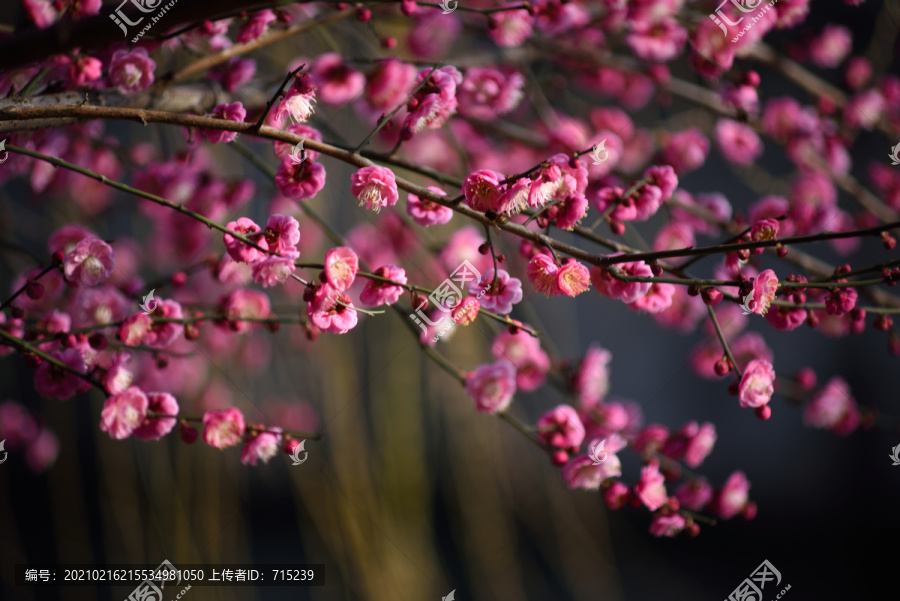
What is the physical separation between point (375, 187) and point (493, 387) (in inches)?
15.4

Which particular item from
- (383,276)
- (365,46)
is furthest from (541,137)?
(383,276)

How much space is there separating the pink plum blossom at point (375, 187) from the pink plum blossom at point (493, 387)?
0.35 m

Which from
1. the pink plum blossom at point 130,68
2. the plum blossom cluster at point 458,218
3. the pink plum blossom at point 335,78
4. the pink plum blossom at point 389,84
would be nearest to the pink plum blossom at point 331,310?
the plum blossom cluster at point 458,218

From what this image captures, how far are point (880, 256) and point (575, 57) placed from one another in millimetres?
2190

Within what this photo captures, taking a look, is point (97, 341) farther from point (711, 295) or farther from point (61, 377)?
point (711, 295)

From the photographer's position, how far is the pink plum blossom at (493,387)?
93cm

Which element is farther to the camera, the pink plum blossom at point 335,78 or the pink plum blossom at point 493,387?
the pink plum blossom at point 335,78

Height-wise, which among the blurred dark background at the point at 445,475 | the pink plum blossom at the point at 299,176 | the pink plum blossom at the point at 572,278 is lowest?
the blurred dark background at the point at 445,475

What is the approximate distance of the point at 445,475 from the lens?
258cm

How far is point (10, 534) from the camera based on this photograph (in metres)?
2.03

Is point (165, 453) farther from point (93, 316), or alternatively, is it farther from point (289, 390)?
point (93, 316)

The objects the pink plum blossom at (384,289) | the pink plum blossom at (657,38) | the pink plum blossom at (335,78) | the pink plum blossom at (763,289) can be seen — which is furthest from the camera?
the pink plum blossom at (657,38)

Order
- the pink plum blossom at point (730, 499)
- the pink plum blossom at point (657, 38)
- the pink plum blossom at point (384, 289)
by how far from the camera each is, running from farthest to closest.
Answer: the pink plum blossom at point (657, 38)
the pink plum blossom at point (730, 499)
the pink plum blossom at point (384, 289)

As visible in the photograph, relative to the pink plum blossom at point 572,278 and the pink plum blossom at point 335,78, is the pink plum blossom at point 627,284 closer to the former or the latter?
the pink plum blossom at point 572,278
